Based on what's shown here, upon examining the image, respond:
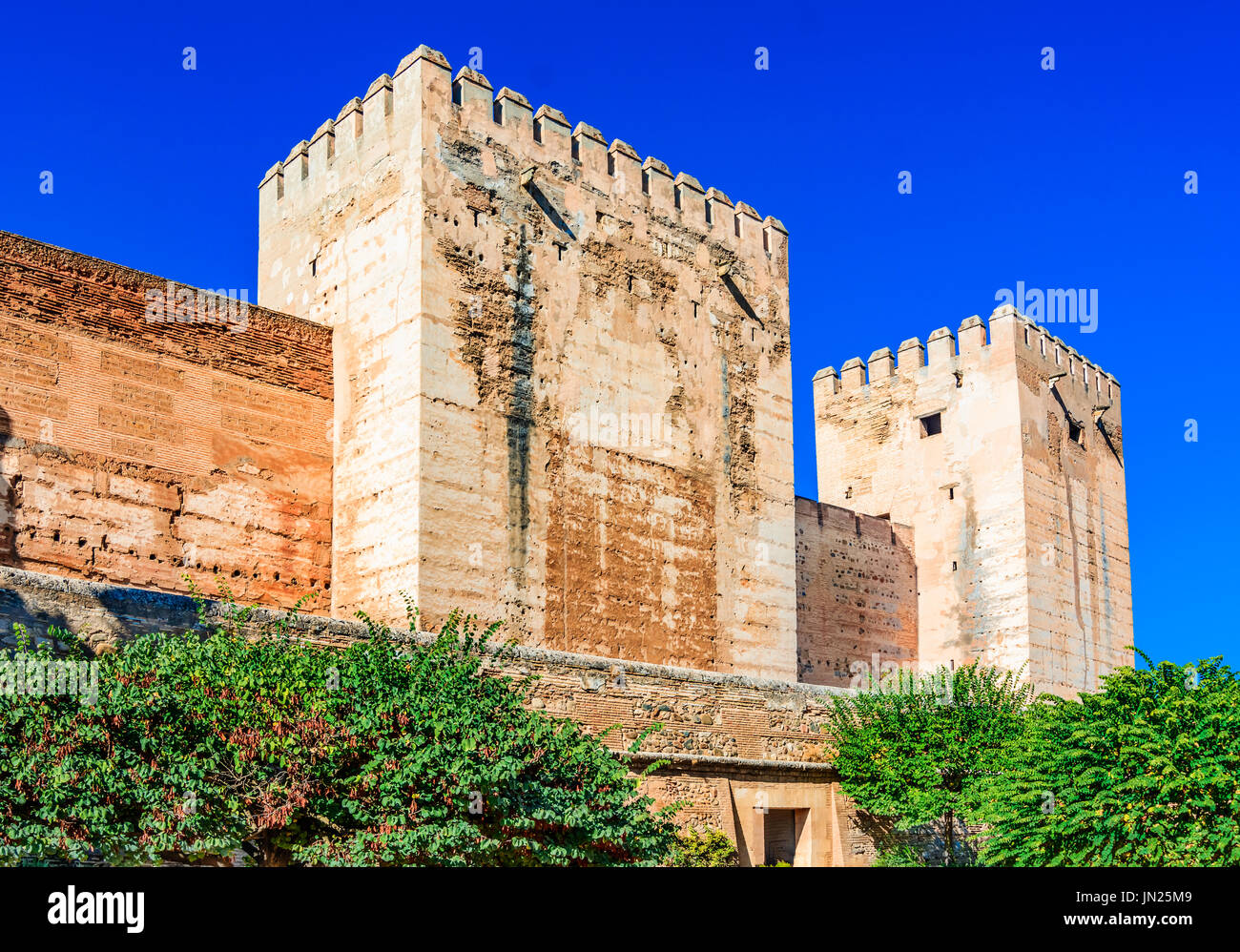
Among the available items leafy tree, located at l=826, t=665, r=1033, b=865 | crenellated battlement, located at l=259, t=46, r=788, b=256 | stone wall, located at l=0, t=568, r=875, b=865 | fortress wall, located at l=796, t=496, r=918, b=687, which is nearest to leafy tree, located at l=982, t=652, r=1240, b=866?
leafy tree, located at l=826, t=665, r=1033, b=865

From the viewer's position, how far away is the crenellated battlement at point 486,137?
14.2 metres

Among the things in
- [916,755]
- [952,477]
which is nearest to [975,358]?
[952,477]

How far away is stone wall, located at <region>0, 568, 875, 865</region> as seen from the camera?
36.8 ft

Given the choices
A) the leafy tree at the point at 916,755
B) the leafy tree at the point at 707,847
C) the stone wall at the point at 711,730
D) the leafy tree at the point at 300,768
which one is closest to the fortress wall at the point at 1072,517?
the leafy tree at the point at 916,755

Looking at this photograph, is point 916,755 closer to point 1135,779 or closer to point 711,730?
point 711,730

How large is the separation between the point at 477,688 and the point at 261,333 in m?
6.21

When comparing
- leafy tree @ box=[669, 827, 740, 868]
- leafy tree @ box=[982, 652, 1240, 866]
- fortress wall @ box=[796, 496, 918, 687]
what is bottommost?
leafy tree @ box=[669, 827, 740, 868]

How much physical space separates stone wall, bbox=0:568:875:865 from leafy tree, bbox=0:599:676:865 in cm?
109

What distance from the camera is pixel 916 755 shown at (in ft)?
44.3

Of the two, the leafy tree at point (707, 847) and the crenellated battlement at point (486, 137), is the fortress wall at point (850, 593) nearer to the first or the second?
the crenellated battlement at point (486, 137)

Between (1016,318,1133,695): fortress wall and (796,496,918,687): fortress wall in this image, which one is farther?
(1016,318,1133,695): fortress wall

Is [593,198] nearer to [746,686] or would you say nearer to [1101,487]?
[746,686]

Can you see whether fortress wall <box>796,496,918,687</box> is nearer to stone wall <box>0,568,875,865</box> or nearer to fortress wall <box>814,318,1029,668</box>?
fortress wall <box>814,318,1029,668</box>
